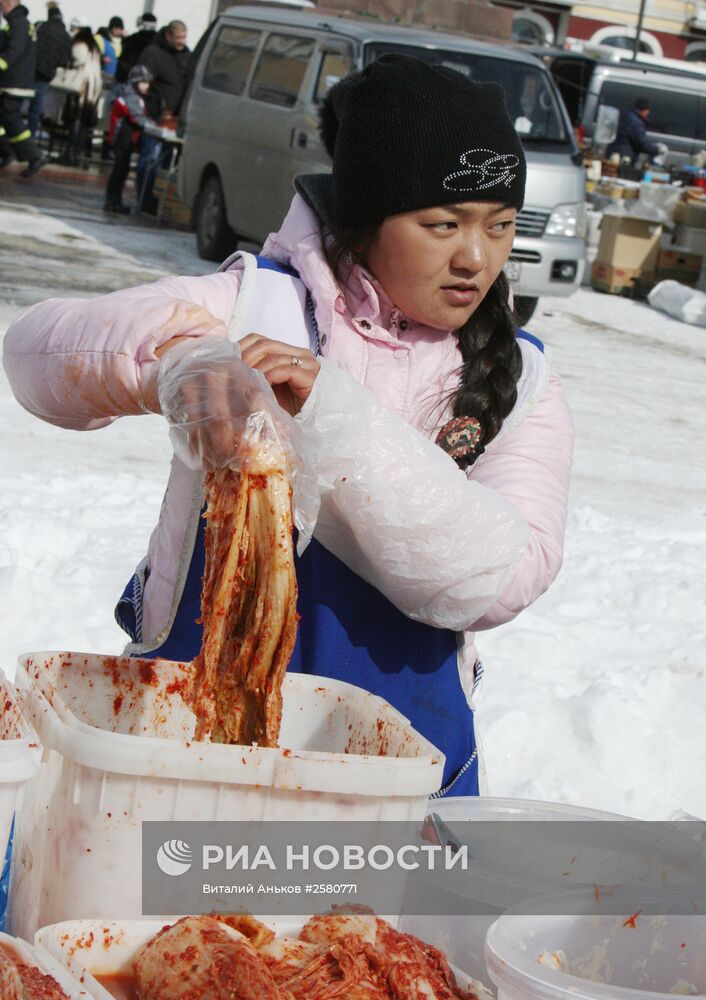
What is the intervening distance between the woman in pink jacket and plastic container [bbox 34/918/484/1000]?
0.64 metres

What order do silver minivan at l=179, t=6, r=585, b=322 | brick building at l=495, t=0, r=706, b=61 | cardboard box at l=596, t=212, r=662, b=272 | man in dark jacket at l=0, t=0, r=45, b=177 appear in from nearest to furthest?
silver minivan at l=179, t=6, r=585, b=322, cardboard box at l=596, t=212, r=662, b=272, man in dark jacket at l=0, t=0, r=45, b=177, brick building at l=495, t=0, r=706, b=61

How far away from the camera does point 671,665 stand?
176 inches

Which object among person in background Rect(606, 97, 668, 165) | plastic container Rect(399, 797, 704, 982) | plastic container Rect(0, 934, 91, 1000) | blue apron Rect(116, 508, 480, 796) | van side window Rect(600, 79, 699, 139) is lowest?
plastic container Rect(399, 797, 704, 982)

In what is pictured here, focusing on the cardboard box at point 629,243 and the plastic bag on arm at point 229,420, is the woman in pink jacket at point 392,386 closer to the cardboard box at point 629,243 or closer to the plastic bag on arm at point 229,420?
the plastic bag on arm at point 229,420

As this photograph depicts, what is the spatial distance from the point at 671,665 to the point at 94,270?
24.2 ft

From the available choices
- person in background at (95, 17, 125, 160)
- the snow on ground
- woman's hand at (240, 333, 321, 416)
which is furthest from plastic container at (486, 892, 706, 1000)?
person in background at (95, 17, 125, 160)

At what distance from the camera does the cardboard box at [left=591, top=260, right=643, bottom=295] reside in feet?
46.3

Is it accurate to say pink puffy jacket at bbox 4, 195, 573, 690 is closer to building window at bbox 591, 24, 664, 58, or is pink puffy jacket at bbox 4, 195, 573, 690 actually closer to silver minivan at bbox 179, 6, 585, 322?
silver minivan at bbox 179, 6, 585, 322

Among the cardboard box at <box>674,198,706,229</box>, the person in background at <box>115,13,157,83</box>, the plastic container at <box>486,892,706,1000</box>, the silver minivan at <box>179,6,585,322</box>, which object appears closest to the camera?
the plastic container at <box>486,892,706,1000</box>

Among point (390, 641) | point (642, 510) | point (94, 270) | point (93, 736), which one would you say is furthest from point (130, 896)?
point (94, 270)

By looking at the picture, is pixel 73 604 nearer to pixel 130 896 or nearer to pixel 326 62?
pixel 130 896

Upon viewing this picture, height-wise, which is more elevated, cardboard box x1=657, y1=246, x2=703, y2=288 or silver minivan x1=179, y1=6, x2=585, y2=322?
silver minivan x1=179, y1=6, x2=585, y2=322

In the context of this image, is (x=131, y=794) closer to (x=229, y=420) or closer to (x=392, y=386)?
(x=229, y=420)

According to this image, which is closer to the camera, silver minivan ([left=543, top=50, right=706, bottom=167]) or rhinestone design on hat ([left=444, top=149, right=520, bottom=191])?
rhinestone design on hat ([left=444, top=149, right=520, bottom=191])
